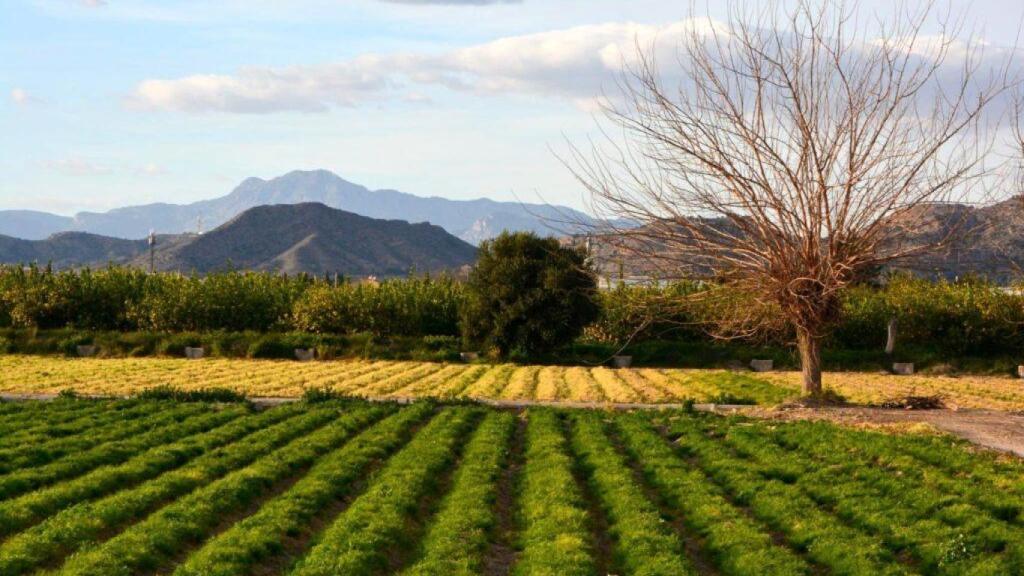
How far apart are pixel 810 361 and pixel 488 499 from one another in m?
12.6

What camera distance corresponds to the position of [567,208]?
21891mm

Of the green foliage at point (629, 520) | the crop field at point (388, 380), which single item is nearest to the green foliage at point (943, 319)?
the crop field at point (388, 380)

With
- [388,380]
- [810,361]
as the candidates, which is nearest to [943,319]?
[810,361]

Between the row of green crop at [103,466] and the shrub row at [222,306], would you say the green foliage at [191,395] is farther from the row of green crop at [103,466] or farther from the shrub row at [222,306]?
the shrub row at [222,306]

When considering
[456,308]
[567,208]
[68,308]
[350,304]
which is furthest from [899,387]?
[68,308]

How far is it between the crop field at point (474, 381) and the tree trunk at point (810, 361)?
0.91 m

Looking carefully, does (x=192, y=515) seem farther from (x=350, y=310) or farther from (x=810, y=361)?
(x=350, y=310)

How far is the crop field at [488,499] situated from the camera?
10398mm

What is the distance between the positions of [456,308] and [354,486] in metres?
28.7

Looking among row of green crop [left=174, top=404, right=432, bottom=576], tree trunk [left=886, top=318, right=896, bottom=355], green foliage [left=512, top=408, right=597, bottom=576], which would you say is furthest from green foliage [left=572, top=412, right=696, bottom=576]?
tree trunk [left=886, top=318, right=896, bottom=355]

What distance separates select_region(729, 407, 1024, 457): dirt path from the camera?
725 inches

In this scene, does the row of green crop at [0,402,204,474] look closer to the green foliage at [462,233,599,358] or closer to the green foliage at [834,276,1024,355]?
the green foliage at [462,233,599,358]

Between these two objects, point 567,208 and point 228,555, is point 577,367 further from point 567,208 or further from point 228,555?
point 228,555

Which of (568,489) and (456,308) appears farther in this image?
(456,308)
